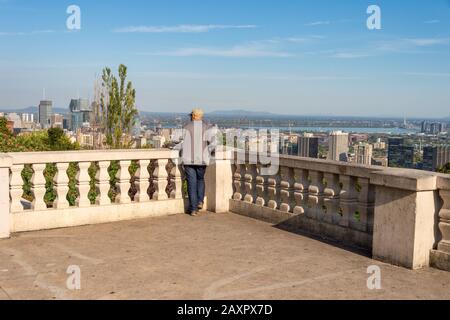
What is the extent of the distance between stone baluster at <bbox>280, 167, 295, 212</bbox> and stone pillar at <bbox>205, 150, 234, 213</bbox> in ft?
4.82

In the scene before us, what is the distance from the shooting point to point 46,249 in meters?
6.83

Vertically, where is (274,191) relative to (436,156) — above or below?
above

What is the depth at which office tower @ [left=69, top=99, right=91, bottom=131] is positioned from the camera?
25.3 metres

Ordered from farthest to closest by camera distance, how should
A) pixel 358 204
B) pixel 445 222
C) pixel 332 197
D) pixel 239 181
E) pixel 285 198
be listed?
pixel 239 181 → pixel 285 198 → pixel 332 197 → pixel 358 204 → pixel 445 222

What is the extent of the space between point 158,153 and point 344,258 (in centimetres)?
393

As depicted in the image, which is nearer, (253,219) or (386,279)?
(386,279)

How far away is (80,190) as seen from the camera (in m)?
8.35

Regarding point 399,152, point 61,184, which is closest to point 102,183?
point 61,184

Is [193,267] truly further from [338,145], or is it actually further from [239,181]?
[338,145]

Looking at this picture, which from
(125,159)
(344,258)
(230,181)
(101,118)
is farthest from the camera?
(101,118)

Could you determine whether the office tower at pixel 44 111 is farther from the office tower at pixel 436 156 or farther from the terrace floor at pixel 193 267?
the terrace floor at pixel 193 267

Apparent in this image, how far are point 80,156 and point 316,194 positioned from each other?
365 centimetres
